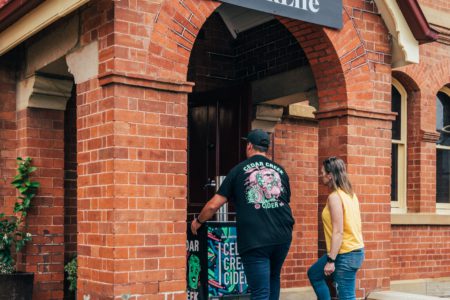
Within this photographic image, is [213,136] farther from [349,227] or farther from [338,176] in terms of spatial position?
[349,227]

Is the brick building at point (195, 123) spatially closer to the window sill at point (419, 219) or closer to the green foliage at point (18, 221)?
the window sill at point (419, 219)

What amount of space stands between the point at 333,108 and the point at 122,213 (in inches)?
124

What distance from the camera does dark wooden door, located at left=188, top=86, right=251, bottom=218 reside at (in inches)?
364

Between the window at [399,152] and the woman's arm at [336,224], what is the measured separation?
18.1 ft

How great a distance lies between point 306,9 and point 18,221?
410cm

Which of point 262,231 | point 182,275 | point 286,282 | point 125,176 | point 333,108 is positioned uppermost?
point 333,108

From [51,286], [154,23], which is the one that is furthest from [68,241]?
[154,23]

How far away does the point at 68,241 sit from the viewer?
27.9 feet

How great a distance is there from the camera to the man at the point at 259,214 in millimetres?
5570

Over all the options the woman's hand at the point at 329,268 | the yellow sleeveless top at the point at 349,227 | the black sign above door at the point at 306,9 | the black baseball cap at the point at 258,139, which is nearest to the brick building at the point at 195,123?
the black sign above door at the point at 306,9

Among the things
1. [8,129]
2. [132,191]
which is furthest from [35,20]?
[132,191]

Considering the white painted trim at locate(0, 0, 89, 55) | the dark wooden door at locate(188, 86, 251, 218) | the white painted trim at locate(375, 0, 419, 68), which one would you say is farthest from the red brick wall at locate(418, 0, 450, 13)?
the white painted trim at locate(0, 0, 89, 55)

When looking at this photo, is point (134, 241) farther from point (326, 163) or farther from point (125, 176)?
point (326, 163)

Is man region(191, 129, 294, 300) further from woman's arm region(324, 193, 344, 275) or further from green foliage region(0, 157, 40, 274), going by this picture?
green foliage region(0, 157, 40, 274)
